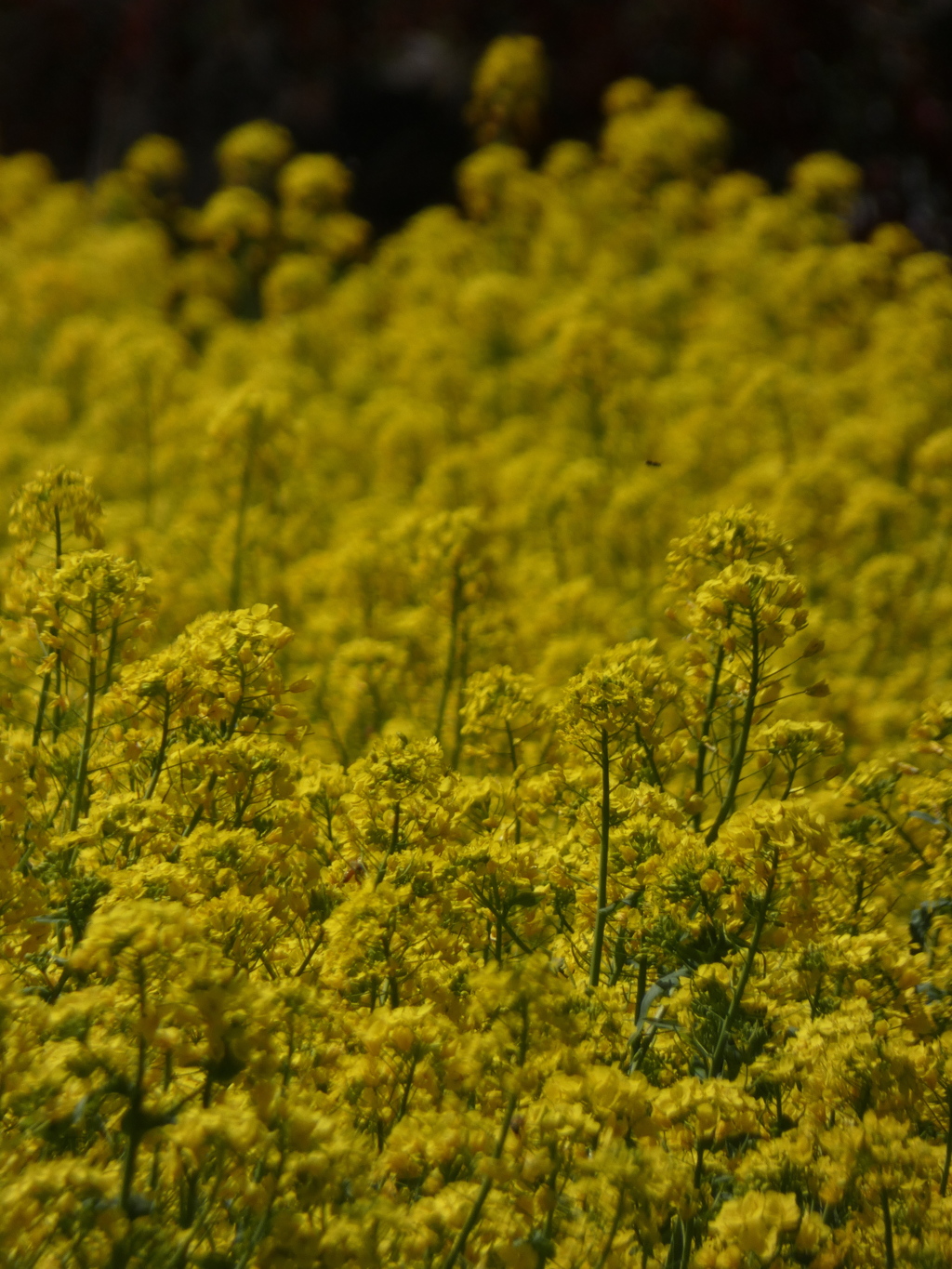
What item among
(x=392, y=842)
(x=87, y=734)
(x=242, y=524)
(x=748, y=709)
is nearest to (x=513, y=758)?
(x=392, y=842)

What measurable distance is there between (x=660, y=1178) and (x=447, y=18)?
14.4 metres

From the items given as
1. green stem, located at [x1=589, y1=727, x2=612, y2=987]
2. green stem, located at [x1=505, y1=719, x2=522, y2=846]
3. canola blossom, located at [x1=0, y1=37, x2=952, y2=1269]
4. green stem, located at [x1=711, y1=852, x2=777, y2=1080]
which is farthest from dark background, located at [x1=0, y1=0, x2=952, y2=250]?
green stem, located at [x1=711, y1=852, x2=777, y2=1080]

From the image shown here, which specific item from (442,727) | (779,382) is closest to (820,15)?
(779,382)

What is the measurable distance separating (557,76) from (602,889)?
1376cm

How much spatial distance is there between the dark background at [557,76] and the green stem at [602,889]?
453 inches

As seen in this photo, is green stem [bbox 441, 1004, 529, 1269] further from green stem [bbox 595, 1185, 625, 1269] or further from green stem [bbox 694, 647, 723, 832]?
green stem [bbox 694, 647, 723, 832]

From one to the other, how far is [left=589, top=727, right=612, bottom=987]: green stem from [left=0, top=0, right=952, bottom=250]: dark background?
37.7 ft

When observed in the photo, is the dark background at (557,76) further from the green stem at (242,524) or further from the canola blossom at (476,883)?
the green stem at (242,524)

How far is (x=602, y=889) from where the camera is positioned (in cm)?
312

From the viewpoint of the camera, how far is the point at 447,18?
1472 cm

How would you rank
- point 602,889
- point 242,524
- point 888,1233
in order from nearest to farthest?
point 888,1233 → point 602,889 → point 242,524

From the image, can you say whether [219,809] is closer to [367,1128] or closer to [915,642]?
[367,1128]

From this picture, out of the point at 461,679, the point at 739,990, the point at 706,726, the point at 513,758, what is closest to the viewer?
the point at 739,990

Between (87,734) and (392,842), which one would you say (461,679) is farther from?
(87,734)
